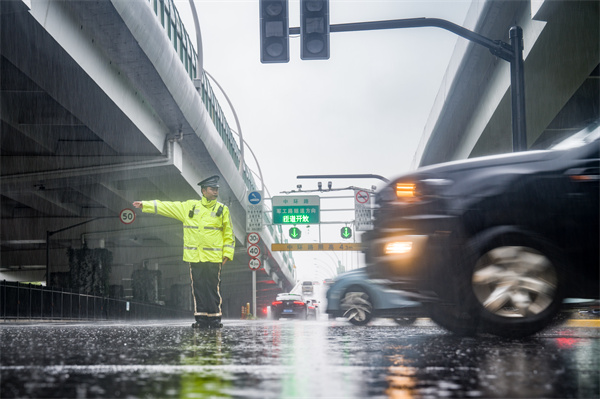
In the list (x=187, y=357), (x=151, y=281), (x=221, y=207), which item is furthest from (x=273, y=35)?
(x=151, y=281)

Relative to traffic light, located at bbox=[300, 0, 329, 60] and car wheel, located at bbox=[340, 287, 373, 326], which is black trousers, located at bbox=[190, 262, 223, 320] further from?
traffic light, located at bbox=[300, 0, 329, 60]

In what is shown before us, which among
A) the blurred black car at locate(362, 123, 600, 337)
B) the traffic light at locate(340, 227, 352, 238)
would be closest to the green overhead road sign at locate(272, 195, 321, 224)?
the traffic light at locate(340, 227, 352, 238)

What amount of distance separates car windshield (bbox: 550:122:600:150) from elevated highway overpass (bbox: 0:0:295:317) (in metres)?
7.77

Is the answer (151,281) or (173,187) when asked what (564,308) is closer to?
(173,187)

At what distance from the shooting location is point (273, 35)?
11.7m

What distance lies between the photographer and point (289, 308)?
2978 cm

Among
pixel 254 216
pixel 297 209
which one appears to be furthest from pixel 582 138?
pixel 297 209

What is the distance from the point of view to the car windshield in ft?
→ 17.5

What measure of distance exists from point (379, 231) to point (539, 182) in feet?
4.08

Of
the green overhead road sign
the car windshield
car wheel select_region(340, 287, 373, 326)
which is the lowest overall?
car wheel select_region(340, 287, 373, 326)

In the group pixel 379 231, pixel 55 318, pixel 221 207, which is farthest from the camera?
pixel 55 318

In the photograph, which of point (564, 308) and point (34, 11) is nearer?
point (564, 308)

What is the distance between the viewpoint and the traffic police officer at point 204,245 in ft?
30.4

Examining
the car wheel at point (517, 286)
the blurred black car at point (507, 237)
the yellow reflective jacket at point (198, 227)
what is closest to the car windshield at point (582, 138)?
the blurred black car at point (507, 237)
